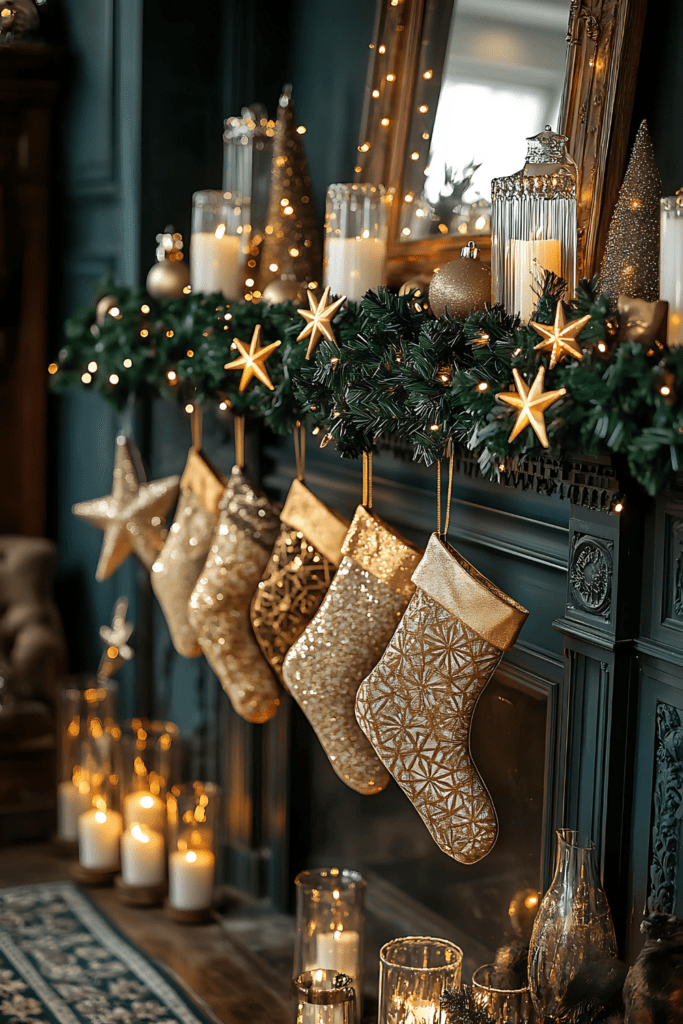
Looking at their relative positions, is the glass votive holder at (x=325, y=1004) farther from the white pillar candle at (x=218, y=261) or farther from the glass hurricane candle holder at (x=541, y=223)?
the white pillar candle at (x=218, y=261)

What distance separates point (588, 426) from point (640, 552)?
0.29m

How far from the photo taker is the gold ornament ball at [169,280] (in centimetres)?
235

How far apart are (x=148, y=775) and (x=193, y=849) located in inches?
10.3

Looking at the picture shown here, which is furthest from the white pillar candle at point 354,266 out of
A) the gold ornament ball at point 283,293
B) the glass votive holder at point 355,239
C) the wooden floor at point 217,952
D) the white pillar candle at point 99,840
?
the white pillar candle at point 99,840

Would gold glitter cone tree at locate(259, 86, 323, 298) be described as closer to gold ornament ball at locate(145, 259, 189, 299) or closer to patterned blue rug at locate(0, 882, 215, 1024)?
gold ornament ball at locate(145, 259, 189, 299)

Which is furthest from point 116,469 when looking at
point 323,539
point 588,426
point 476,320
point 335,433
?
point 588,426

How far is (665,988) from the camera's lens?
4.28ft

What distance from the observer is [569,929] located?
144 cm

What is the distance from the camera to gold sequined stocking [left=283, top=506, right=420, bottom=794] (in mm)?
1769

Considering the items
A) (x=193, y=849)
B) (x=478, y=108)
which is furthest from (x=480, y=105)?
(x=193, y=849)

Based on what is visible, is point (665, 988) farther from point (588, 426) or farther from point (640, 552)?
point (588, 426)

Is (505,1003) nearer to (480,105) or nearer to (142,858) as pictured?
(142,858)

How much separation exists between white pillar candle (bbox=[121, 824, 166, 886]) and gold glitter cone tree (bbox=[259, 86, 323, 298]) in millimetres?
1273

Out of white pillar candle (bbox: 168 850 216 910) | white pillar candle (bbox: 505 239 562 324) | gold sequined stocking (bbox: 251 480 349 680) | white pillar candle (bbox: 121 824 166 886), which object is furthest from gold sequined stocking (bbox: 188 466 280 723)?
white pillar candle (bbox: 505 239 562 324)
